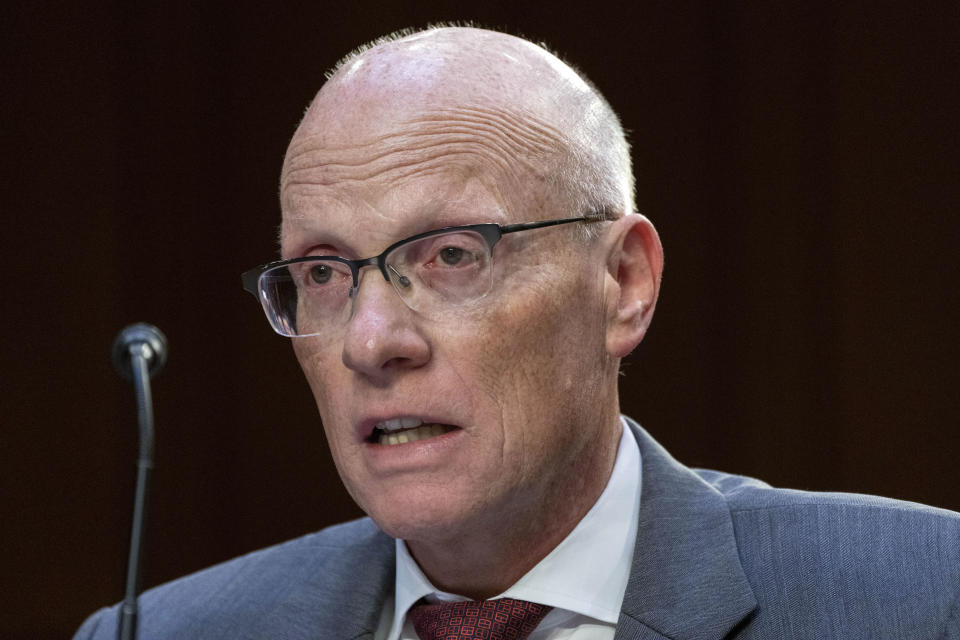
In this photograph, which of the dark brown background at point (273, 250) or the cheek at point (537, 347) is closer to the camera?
the cheek at point (537, 347)

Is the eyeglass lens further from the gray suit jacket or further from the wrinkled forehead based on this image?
the gray suit jacket

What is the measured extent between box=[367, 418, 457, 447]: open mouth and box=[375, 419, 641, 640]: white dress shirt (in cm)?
27

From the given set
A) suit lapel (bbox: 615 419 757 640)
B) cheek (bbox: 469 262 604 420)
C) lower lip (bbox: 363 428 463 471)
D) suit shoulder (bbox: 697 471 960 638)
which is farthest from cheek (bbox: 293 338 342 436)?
suit shoulder (bbox: 697 471 960 638)

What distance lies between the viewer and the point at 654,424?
9.92 ft

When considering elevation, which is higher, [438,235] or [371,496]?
[438,235]

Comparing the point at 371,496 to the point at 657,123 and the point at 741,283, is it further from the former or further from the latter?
the point at 657,123

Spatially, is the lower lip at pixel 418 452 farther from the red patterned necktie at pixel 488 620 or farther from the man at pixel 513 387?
the red patterned necktie at pixel 488 620

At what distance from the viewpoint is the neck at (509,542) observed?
5.34 ft

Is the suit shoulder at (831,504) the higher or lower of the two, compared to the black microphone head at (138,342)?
lower

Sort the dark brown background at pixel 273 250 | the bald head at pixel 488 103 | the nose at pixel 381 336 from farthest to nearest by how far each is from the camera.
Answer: the dark brown background at pixel 273 250, the bald head at pixel 488 103, the nose at pixel 381 336

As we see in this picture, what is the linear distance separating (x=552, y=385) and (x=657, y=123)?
5.38 ft

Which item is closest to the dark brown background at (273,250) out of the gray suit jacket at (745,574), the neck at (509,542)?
the gray suit jacket at (745,574)

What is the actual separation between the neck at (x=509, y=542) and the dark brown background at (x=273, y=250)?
50.6 inches

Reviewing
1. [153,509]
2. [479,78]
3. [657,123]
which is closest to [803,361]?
[657,123]
